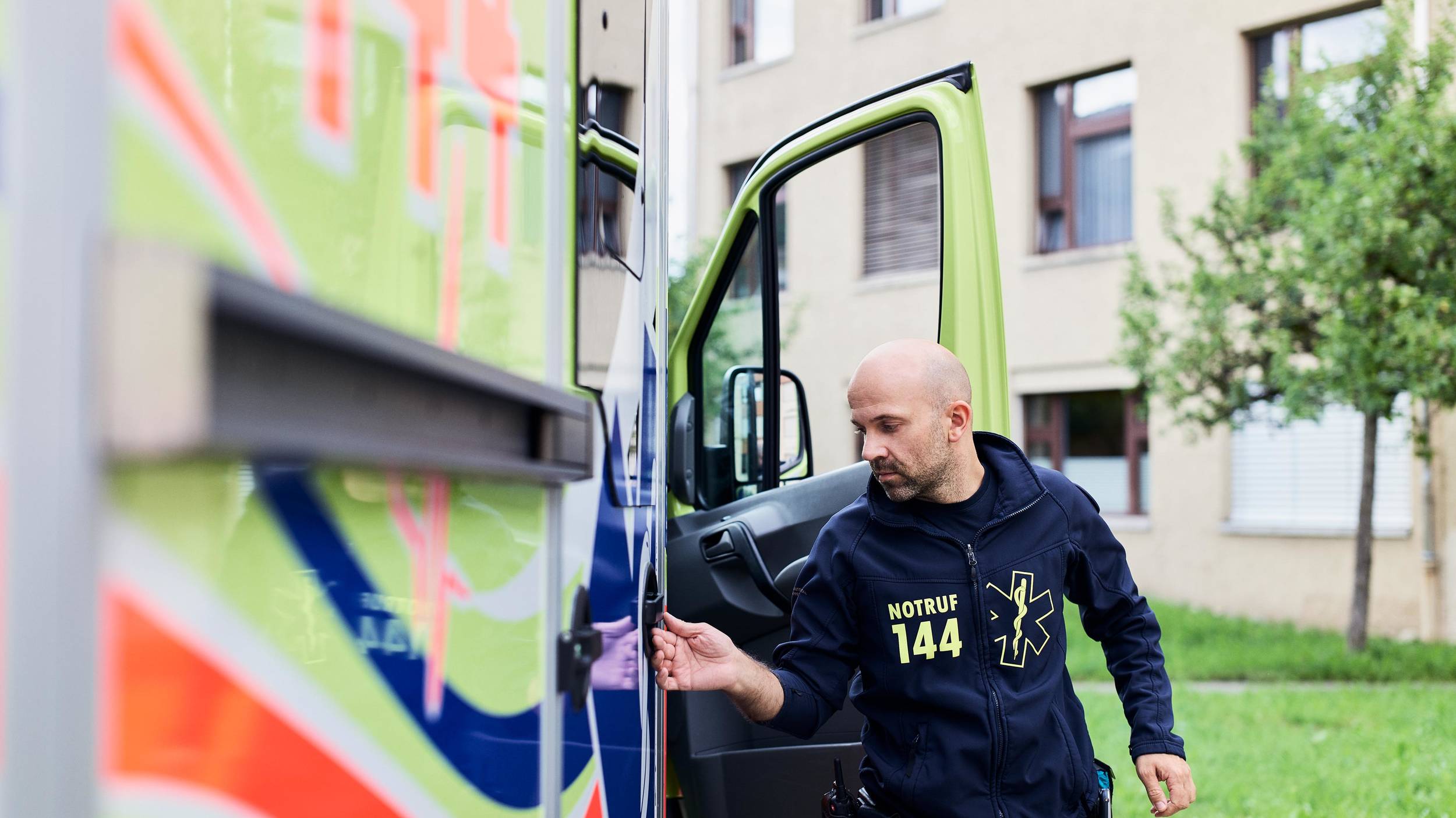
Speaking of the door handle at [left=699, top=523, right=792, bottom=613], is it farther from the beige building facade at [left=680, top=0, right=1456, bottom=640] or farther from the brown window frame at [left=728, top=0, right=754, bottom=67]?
the brown window frame at [left=728, top=0, right=754, bottom=67]

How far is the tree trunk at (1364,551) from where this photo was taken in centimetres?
1003

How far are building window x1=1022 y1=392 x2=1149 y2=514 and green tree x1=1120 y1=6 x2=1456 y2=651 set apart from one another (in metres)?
1.49

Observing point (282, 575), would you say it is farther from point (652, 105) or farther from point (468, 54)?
point (652, 105)

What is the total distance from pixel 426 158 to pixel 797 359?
2943 mm

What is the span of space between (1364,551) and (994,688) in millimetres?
9475

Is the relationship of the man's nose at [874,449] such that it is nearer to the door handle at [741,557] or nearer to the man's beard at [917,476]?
the man's beard at [917,476]

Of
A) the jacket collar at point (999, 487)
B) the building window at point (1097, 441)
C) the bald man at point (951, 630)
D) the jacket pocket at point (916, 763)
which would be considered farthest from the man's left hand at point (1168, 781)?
the building window at point (1097, 441)

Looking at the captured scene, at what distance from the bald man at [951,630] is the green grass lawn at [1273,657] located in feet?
20.5

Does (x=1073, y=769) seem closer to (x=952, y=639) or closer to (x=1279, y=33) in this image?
(x=952, y=639)

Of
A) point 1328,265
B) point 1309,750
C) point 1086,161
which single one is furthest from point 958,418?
point 1086,161

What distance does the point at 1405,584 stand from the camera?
1137 centimetres

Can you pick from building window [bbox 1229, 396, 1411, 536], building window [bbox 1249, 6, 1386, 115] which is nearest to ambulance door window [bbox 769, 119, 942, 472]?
building window [bbox 1249, 6, 1386, 115]

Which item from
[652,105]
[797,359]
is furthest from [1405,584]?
[652,105]

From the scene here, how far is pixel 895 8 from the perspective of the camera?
52.4 feet
